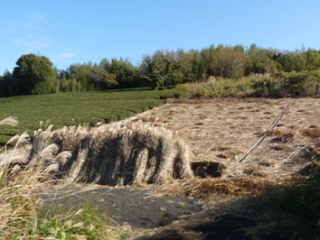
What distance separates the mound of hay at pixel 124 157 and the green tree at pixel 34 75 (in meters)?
33.1

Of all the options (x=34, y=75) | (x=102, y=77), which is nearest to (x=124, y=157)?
(x=34, y=75)

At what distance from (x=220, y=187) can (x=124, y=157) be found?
185 cm

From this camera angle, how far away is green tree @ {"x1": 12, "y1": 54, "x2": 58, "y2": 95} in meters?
36.1

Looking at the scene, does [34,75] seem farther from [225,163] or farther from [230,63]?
[225,163]

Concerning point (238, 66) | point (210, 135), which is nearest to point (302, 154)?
point (210, 135)

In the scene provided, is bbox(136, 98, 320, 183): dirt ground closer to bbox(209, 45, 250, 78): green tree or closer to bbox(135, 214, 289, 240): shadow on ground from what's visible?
bbox(135, 214, 289, 240): shadow on ground

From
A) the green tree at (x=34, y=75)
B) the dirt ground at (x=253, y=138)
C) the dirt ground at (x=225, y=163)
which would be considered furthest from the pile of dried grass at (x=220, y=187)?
the green tree at (x=34, y=75)

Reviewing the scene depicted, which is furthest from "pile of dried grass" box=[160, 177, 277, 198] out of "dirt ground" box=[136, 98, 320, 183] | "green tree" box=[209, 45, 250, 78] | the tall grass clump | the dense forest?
"green tree" box=[209, 45, 250, 78]

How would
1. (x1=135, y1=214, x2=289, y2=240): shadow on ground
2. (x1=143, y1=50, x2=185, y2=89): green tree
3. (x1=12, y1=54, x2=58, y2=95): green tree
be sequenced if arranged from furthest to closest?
(x1=12, y1=54, x2=58, y2=95): green tree, (x1=143, y1=50, x2=185, y2=89): green tree, (x1=135, y1=214, x2=289, y2=240): shadow on ground

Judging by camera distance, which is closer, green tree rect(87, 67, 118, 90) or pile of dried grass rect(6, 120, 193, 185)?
pile of dried grass rect(6, 120, 193, 185)

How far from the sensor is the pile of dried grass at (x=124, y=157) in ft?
16.8

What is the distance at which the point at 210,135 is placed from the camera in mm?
7500

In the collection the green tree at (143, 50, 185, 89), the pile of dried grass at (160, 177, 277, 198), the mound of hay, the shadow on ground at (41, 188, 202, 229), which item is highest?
the green tree at (143, 50, 185, 89)

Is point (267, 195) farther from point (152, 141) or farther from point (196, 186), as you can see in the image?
point (152, 141)
